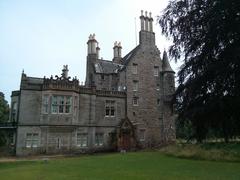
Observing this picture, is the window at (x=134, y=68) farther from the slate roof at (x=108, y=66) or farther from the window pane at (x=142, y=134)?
the window pane at (x=142, y=134)

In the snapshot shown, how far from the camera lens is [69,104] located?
32.9 metres

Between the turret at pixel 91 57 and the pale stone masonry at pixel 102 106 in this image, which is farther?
the turret at pixel 91 57

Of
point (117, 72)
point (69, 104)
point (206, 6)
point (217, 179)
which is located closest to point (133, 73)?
point (117, 72)

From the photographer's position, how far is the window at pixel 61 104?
32.2 metres

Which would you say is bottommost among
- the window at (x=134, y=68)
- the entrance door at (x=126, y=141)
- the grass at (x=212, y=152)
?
the grass at (x=212, y=152)

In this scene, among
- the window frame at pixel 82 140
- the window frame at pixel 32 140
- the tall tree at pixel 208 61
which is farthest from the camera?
the window frame at pixel 82 140

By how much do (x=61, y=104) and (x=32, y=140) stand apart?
4934 mm

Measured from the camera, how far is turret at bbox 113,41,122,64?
151 ft

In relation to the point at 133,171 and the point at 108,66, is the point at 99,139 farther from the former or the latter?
the point at 133,171

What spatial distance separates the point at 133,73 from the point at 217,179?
28312 mm

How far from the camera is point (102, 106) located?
36062 millimetres

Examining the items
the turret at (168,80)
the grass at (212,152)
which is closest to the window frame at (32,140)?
the grass at (212,152)

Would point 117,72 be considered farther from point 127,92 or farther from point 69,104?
point 69,104

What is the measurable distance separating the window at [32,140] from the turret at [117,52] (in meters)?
19.3
